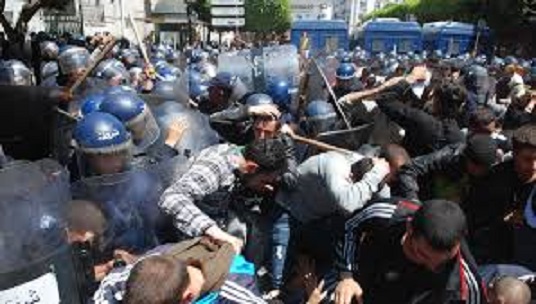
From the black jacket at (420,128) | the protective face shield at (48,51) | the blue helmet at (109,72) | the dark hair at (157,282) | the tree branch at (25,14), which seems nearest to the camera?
the dark hair at (157,282)

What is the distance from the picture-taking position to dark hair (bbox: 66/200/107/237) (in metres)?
2.75

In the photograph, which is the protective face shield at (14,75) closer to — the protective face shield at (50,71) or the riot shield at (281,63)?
the protective face shield at (50,71)

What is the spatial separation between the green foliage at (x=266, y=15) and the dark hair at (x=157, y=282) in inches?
2735

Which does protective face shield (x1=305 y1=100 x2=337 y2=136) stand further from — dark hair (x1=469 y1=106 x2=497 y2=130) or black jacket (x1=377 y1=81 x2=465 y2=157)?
dark hair (x1=469 y1=106 x2=497 y2=130)

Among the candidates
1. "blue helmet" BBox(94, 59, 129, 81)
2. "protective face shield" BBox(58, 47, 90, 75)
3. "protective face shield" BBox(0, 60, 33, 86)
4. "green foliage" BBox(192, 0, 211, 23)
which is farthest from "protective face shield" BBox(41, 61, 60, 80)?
"green foliage" BBox(192, 0, 211, 23)

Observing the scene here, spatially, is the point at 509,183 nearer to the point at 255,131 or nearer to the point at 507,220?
the point at 507,220

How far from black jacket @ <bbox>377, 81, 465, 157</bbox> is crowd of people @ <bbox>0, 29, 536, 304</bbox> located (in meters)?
0.01

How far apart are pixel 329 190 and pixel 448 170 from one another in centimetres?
95

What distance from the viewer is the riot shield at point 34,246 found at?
2.28 meters

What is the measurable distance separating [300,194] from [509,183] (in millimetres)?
1174

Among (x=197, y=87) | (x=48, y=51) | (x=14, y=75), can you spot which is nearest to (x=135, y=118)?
(x=197, y=87)

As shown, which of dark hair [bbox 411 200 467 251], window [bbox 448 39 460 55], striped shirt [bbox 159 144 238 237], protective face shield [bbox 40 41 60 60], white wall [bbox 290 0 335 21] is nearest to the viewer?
dark hair [bbox 411 200 467 251]

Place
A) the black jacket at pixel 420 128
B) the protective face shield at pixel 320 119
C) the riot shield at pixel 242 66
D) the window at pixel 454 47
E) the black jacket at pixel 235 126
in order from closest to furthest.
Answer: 1. the black jacket at pixel 420 128
2. the black jacket at pixel 235 126
3. the protective face shield at pixel 320 119
4. the riot shield at pixel 242 66
5. the window at pixel 454 47

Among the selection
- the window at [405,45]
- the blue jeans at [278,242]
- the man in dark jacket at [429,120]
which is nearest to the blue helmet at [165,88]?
the man in dark jacket at [429,120]
